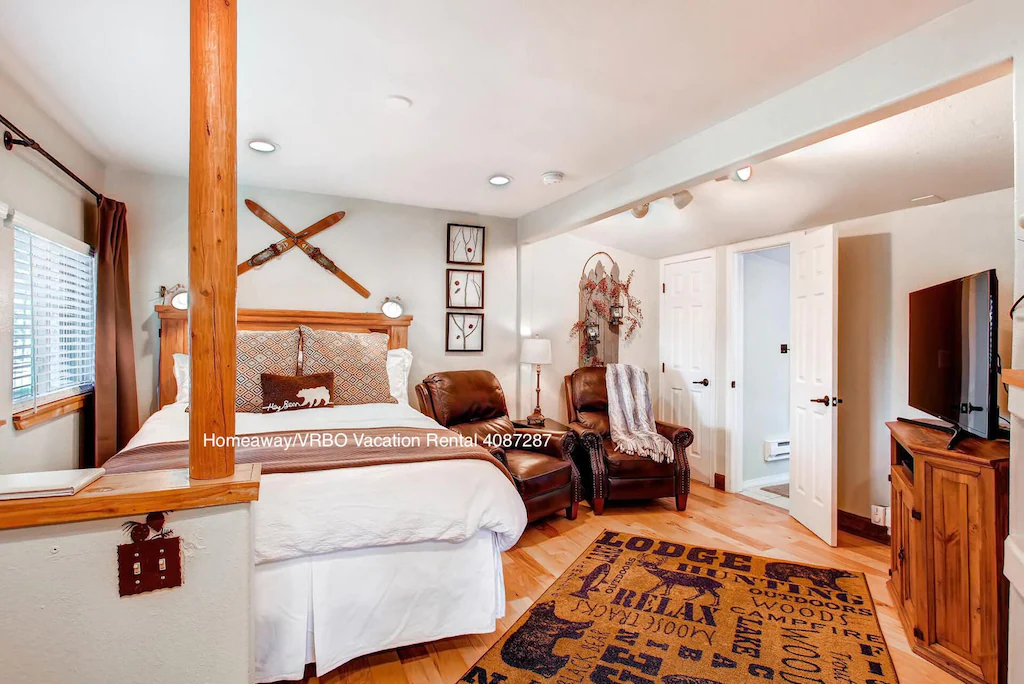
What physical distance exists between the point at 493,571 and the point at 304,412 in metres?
1.43

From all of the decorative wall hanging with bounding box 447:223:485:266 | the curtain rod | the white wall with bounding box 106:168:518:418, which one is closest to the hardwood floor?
the white wall with bounding box 106:168:518:418

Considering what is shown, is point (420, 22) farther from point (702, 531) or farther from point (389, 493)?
point (702, 531)

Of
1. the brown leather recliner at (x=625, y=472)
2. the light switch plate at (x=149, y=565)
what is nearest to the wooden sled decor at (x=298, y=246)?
the brown leather recliner at (x=625, y=472)

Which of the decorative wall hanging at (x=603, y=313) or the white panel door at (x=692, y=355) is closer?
the white panel door at (x=692, y=355)

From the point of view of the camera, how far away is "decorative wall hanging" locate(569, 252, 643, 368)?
188 inches

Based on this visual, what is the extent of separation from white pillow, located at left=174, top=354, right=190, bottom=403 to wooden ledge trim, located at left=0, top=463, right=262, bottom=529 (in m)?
2.11

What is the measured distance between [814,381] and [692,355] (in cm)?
129

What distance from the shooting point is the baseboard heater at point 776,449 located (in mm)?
4652

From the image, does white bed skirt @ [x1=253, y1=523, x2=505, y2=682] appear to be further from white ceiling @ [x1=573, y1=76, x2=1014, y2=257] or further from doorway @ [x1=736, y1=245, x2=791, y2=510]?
doorway @ [x1=736, y1=245, x2=791, y2=510]

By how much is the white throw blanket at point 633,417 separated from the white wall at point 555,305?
54 cm

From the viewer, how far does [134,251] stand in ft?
11.3

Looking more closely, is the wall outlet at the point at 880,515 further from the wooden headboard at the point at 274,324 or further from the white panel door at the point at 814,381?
the wooden headboard at the point at 274,324

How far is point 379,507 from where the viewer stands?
1.94m

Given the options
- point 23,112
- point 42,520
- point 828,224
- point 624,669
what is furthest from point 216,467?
point 828,224
